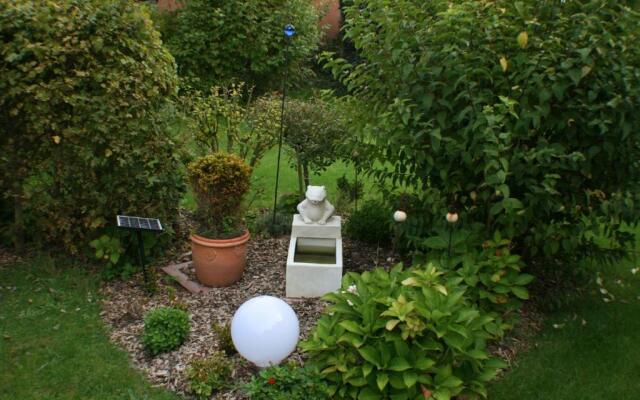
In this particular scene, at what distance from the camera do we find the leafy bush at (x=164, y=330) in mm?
3789

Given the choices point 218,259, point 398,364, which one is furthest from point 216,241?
point 398,364

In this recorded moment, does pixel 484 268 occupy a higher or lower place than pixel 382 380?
higher

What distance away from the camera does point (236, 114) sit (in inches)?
249

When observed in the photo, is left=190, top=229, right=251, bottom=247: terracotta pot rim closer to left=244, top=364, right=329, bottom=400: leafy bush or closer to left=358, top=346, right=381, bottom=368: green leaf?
left=244, top=364, right=329, bottom=400: leafy bush

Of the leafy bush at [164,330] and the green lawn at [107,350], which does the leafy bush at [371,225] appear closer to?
the green lawn at [107,350]

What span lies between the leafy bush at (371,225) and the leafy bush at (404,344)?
6.30 ft

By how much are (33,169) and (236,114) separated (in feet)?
7.17

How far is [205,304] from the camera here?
448 centimetres

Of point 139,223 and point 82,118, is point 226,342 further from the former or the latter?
point 82,118

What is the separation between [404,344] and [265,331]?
30.5 inches

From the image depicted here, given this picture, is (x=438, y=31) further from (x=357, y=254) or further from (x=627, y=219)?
(x=357, y=254)

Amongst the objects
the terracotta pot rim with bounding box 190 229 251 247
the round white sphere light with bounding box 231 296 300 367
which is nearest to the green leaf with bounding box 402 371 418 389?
the round white sphere light with bounding box 231 296 300 367

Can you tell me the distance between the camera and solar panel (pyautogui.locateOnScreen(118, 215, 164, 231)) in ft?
14.1

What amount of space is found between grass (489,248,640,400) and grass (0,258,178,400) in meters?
2.23
